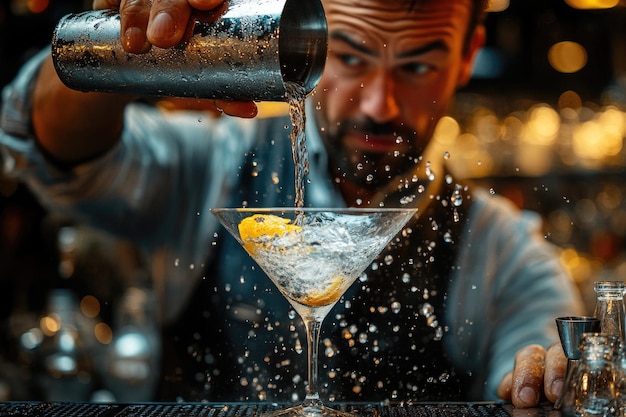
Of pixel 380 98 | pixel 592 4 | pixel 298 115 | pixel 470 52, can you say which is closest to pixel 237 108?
pixel 298 115

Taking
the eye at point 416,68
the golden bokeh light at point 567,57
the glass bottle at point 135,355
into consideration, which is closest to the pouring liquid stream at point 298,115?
the eye at point 416,68

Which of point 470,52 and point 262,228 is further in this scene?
point 470,52

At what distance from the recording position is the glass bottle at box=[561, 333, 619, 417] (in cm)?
115

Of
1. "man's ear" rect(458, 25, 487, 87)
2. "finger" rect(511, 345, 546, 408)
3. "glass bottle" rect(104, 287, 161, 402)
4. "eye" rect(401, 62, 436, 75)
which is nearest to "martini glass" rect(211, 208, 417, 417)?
"finger" rect(511, 345, 546, 408)

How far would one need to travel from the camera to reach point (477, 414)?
139 centimetres

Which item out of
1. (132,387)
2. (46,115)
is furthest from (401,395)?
(46,115)

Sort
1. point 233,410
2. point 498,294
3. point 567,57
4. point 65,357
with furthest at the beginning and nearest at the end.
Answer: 1. point 567,57
2. point 65,357
3. point 498,294
4. point 233,410

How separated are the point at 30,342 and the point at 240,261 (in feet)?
2.85

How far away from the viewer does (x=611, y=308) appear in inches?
54.4

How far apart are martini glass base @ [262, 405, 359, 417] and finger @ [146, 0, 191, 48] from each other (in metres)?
0.58

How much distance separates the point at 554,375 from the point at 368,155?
100 cm

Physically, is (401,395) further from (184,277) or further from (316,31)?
(316,31)

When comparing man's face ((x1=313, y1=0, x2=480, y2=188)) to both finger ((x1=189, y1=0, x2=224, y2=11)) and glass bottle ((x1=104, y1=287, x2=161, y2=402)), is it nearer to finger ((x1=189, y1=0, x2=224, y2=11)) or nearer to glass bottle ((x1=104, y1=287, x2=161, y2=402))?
glass bottle ((x1=104, y1=287, x2=161, y2=402))

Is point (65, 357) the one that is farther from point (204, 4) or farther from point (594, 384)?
→ point (594, 384)
